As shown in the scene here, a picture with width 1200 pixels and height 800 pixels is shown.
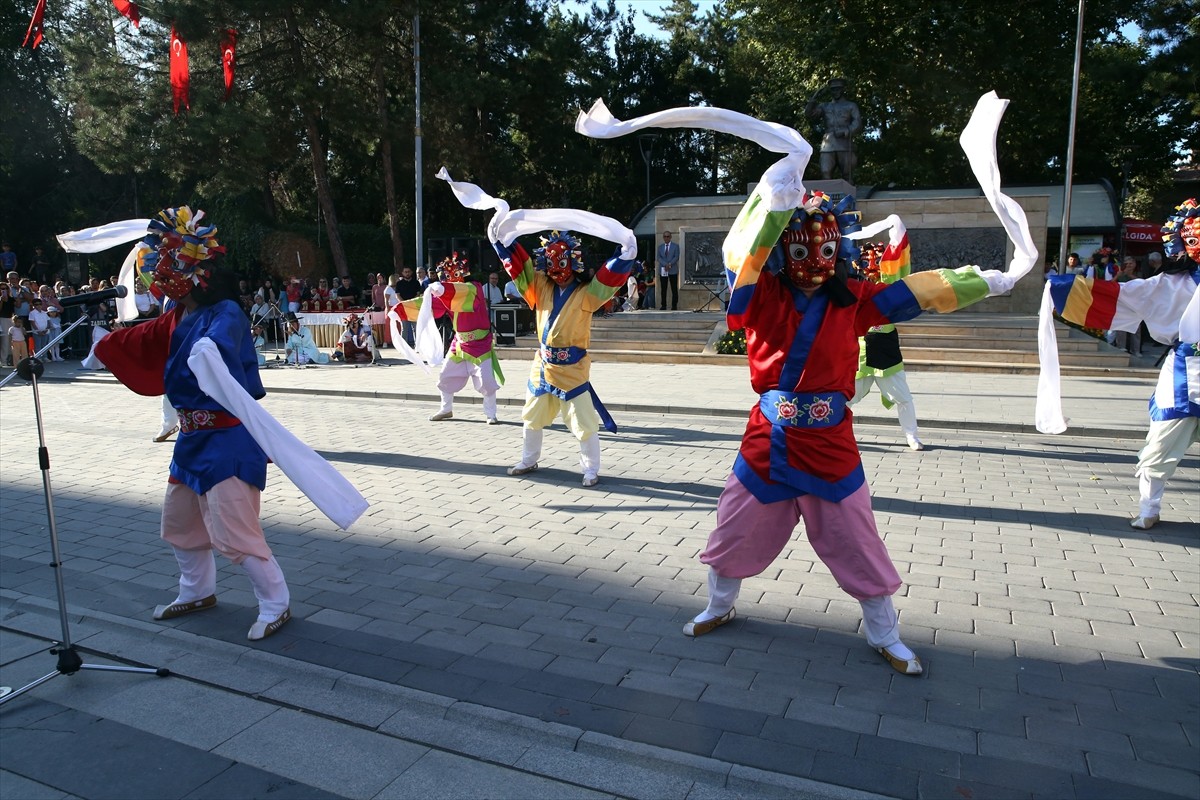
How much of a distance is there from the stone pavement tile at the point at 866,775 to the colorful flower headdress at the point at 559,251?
495 cm

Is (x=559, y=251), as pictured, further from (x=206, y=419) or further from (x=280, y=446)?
(x=280, y=446)

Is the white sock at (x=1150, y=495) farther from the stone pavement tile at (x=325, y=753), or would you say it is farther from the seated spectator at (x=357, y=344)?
the seated spectator at (x=357, y=344)

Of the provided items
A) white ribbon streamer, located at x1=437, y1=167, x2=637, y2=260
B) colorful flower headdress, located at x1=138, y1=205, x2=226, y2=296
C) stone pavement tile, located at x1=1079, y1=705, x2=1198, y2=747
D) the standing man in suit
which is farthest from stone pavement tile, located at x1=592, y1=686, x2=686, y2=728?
the standing man in suit

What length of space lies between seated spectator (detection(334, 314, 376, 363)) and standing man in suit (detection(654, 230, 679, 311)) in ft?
25.7

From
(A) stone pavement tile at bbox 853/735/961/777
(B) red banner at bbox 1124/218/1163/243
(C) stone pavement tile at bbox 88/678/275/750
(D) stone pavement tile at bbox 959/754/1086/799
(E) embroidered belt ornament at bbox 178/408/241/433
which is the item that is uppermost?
(B) red banner at bbox 1124/218/1163/243

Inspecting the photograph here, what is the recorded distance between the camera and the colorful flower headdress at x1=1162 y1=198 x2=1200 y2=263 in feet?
16.9

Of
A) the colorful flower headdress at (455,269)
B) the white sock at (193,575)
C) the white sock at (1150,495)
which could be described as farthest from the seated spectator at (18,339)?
the white sock at (1150,495)

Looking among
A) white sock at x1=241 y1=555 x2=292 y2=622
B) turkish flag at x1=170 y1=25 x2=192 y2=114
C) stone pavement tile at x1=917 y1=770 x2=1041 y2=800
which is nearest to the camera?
stone pavement tile at x1=917 y1=770 x2=1041 y2=800

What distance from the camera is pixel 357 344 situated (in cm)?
1859

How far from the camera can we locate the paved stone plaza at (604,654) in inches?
126

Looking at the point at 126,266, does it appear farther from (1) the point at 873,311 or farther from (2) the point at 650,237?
(2) the point at 650,237

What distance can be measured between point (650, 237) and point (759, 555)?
23775 mm

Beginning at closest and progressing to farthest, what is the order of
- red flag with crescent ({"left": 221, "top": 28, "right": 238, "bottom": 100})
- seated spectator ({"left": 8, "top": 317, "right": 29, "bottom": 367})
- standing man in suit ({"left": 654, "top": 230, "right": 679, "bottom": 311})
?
seated spectator ({"left": 8, "top": 317, "right": 29, "bottom": 367}) < red flag with crescent ({"left": 221, "top": 28, "right": 238, "bottom": 100}) < standing man in suit ({"left": 654, "top": 230, "right": 679, "bottom": 311})

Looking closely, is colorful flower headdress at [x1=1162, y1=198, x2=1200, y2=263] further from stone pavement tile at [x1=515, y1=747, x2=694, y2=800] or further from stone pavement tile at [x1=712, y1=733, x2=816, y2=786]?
stone pavement tile at [x1=515, y1=747, x2=694, y2=800]
